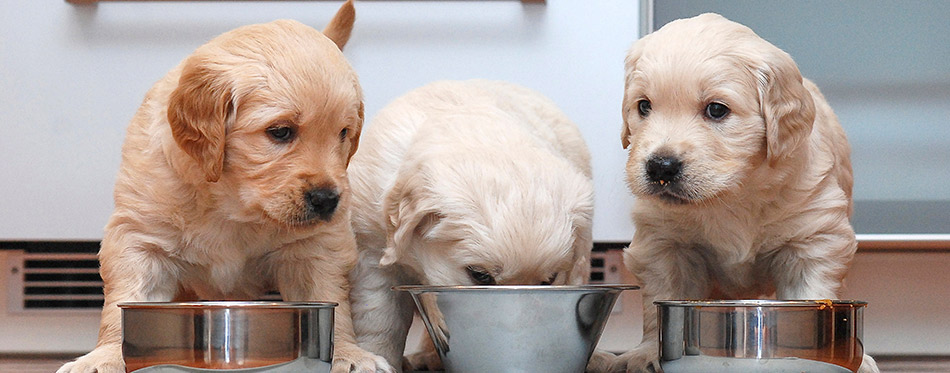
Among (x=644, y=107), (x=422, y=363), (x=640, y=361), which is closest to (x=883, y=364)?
(x=640, y=361)

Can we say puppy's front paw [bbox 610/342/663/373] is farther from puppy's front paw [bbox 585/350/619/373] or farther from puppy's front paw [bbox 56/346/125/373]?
puppy's front paw [bbox 56/346/125/373]

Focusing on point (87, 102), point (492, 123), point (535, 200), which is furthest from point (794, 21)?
point (87, 102)

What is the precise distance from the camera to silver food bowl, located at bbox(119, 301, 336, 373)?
1936 millimetres

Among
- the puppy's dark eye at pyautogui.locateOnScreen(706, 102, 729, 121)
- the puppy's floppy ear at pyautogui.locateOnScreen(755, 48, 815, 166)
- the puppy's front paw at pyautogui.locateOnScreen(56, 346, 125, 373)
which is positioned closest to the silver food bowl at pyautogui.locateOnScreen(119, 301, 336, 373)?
the puppy's front paw at pyautogui.locateOnScreen(56, 346, 125, 373)

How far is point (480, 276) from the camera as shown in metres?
2.28

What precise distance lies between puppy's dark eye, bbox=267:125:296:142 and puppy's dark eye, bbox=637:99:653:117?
897 millimetres

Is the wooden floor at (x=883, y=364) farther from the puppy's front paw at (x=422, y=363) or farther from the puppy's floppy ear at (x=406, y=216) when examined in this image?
the puppy's floppy ear at (x=406, y=216)

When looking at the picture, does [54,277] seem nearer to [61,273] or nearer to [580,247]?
[61,273]

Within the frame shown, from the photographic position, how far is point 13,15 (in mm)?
3172

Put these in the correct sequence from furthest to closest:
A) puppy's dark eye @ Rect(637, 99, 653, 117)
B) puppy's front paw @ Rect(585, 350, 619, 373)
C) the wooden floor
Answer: the wooden floor
puppy's front paw @ Rect(585, 350, 619, 373)
puppy's dark eye @ Rect(637, 99, 653, 117)

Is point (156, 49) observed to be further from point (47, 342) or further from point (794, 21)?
point (794, 21)

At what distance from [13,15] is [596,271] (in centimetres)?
217

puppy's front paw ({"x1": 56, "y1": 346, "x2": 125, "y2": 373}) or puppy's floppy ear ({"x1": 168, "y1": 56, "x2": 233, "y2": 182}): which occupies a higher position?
puppy's floppy ear ({"x1": 168, "y1": 56, "x2": 233, "y2": 182})

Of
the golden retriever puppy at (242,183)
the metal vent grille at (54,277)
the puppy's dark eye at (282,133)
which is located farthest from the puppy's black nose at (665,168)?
the metal vent grille at (54,277)
